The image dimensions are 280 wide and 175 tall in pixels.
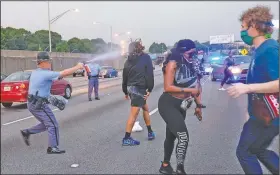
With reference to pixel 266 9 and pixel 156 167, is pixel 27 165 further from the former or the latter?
pixel 266 9

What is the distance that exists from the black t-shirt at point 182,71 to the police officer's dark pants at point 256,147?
46.1 inches

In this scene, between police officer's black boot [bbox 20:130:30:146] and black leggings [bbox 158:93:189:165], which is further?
police officer's black boot [bbox 20:130:30:146]

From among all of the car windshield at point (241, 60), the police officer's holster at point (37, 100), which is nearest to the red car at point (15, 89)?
the police officer's holster at point (37, 100)

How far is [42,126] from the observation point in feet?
19.2

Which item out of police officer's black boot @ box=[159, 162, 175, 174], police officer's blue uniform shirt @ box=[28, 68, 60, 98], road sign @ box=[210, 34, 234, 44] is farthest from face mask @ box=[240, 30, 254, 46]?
road sign @ box=[210, 34, 234, 44]

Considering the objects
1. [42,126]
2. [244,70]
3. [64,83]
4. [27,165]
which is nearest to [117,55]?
[42,126]

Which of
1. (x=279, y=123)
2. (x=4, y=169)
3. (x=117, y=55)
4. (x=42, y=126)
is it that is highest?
(x=117, y=55)

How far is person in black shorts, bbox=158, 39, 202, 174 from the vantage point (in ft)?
14.4

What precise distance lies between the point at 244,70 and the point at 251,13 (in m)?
15.3

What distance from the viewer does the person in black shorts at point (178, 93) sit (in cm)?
439

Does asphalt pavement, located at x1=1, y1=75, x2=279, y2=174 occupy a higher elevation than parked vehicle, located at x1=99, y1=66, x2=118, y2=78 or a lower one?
lower

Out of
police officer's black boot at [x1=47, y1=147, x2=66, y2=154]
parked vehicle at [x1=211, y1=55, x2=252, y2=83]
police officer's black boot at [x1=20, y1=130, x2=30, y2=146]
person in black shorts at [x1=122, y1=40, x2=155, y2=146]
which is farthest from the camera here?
parked vehicle at [x1=211, y1=55, x2=252, y2=83]

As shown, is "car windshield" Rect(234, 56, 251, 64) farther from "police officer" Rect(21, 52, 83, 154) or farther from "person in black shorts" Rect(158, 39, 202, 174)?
"person in black shorts" Rect(158, 39, 202, 174)

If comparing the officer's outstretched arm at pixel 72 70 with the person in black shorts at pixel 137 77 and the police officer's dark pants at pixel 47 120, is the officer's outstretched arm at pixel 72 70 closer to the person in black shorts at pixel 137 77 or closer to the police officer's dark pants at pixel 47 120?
the police officer's dark pants at pixel 47 120
